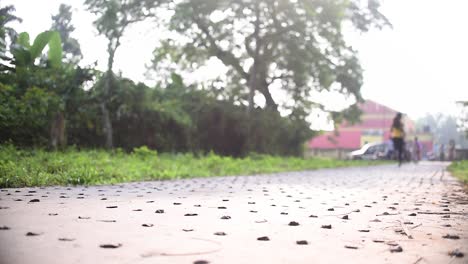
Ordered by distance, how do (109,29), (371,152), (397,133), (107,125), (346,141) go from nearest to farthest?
(109,29) → (107,125) → (397,133) → (371,152) → (346,141)

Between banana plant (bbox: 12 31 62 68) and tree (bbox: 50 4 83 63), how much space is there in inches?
9.7

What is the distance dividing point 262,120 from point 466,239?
16.0m

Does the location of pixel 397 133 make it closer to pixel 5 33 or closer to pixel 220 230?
pixel 5 33

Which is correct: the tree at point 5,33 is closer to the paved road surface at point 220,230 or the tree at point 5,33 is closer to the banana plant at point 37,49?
the banana plant at point 37,49

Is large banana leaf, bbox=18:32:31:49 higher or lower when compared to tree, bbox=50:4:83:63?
lower

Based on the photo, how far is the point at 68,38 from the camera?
1097 cm

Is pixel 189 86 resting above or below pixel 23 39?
above

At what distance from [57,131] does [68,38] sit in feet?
7.27

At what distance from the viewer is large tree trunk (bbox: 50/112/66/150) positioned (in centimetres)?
1049

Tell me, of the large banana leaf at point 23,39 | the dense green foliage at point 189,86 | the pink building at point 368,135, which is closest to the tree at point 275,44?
the dense green foliage at point 189,86

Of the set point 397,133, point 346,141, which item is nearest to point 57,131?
point 397,133

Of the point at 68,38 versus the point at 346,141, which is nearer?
the point at 68,38

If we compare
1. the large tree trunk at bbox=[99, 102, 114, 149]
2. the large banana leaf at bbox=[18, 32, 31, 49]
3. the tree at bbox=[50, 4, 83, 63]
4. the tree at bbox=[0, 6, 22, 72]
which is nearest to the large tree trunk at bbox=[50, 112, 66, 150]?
the tree at bbox=[50, 4, 83, 63]

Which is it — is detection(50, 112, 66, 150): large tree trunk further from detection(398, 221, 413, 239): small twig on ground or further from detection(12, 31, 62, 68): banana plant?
detection(398, 221, 413, 239): small twig on ground
